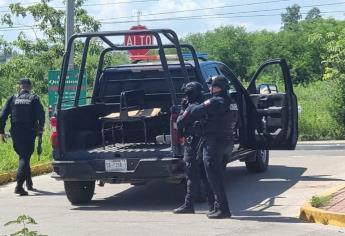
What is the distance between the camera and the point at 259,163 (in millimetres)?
13141

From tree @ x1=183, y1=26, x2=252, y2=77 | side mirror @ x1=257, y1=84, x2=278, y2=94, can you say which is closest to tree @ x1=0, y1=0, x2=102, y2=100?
side mirror @ x1=257, y1=84, x2=278, y2=94

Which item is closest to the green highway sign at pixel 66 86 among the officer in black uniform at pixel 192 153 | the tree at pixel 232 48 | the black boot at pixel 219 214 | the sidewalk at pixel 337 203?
the officer in black uniform at pixel 192 153

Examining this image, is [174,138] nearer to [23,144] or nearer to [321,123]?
[23,144]

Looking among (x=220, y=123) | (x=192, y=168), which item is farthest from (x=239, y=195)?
(x=220, y=123)

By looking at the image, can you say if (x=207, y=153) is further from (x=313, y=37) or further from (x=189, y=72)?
(x=313, y=37)

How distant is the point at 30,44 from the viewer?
22.9 m

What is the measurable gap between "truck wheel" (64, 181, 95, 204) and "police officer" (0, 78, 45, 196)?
1.45 meters

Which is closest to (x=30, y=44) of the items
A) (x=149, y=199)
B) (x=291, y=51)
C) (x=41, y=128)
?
(x=41, y=128)

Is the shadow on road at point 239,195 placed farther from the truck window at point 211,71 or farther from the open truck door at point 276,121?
the truck window at point 211,71

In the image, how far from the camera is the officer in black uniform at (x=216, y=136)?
899 centimetres

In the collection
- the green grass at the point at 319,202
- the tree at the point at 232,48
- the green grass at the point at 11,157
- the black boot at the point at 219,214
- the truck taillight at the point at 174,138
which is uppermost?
the tree at the point at 232,48

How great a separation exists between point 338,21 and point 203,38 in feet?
74.4

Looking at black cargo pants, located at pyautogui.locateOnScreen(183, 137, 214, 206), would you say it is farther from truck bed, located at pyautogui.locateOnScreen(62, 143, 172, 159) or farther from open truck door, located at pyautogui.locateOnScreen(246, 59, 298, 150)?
open truck door, located at pyautogui.locateOnScreen(246, 59, 298, 150)

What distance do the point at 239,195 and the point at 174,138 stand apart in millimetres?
1788
